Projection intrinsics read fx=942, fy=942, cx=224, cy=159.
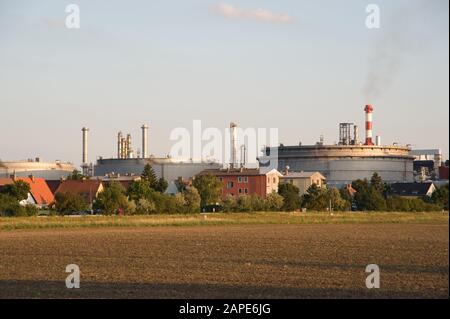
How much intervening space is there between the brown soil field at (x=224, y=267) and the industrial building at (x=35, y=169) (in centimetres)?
12598

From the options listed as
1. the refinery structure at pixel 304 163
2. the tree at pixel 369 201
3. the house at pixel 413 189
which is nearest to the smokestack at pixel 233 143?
the refinery structure at pixel 304 163

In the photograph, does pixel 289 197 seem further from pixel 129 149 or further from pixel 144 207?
pixel 129 149

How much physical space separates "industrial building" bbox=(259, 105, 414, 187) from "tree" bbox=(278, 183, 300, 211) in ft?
133

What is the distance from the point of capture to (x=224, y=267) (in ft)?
103

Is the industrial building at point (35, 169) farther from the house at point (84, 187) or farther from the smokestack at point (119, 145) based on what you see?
the house at point (84, 187)

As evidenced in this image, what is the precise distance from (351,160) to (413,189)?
2176 centimetres

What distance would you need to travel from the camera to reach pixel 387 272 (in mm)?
29484

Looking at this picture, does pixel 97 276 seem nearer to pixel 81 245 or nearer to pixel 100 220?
pixel 81 245

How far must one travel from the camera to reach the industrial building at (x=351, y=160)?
162 m

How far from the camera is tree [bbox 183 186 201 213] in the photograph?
97.0m

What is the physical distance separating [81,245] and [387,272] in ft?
65.8

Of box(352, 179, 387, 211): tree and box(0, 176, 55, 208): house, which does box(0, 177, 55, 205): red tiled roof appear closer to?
box(0, 176, 55, 208): house
